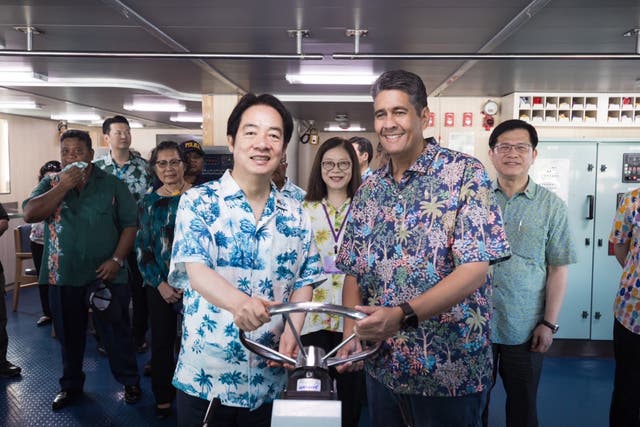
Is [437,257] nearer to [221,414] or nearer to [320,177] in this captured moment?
[221,414]

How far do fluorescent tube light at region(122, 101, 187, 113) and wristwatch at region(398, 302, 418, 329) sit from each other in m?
7.21

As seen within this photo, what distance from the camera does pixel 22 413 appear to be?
3.61 meters

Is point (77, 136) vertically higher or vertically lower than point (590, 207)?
higher

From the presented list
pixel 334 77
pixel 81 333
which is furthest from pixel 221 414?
pixel 334 77

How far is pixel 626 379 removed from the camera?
2605 millimetres

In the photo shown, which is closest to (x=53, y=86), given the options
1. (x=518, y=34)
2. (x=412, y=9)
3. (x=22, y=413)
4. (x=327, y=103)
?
(x=327, y=103)

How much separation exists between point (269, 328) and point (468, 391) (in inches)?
28.8

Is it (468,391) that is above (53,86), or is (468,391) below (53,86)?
below

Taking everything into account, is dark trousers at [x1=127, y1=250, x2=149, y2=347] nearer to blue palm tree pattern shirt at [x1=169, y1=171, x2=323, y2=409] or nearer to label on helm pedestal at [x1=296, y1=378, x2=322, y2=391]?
blue palm tree pattern shirt at [x1=169, y1=171, x2=323, y2=409]

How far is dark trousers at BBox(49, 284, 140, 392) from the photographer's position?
11.8 feet

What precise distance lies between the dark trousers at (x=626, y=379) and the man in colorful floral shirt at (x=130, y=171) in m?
3.82

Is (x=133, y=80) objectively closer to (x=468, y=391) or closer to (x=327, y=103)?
(x=327, y=103)

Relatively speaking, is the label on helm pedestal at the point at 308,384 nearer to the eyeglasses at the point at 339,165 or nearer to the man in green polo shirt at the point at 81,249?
the eyeglasses at the point at 339,165

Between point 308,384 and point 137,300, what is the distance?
3.86 meters
